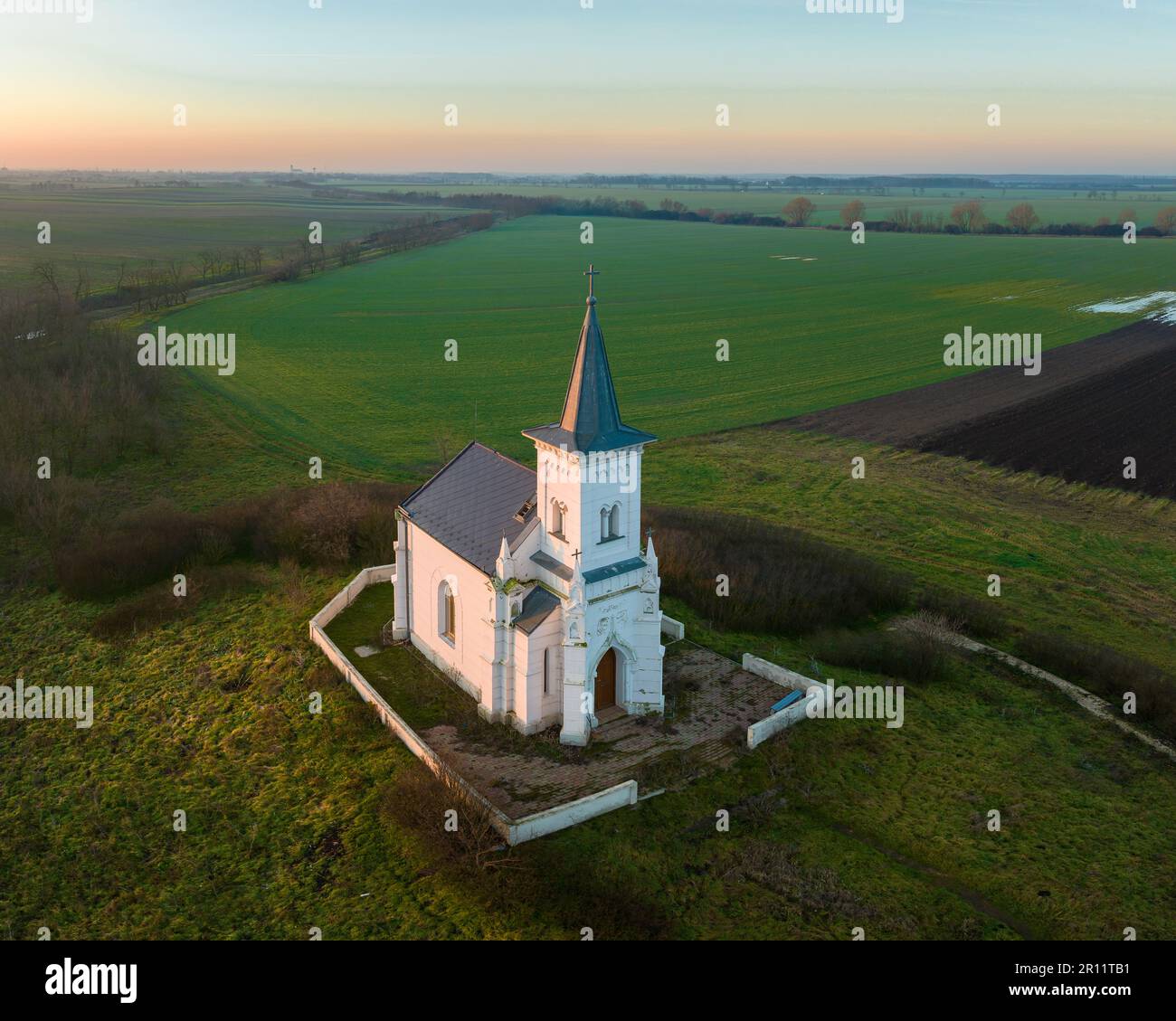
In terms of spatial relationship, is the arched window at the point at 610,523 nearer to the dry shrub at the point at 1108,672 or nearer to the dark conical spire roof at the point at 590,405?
the dark conical spire roof at the point at 590,405

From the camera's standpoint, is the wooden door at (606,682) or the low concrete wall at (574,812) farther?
the wooden door at (606,682)

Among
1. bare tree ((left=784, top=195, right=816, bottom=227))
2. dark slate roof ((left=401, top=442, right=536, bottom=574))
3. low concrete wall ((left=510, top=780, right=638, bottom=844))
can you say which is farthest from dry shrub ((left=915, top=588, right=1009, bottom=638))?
bare tree ((left=784, top=195, right=816, bottom=227))

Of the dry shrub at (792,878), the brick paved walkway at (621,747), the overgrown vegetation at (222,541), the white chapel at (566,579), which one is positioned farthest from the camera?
the overgrown vegetation at (222,541)

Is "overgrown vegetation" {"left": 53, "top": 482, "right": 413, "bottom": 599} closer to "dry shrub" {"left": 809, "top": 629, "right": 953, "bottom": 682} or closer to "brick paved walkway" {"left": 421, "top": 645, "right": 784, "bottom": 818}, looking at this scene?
"brick paved walkway" {"left": 421, "top": 645, "right": 784, "bottom": 818}

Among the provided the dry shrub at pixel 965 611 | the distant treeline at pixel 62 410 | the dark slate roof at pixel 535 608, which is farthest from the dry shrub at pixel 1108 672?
the distant treeline at pixel 62 410

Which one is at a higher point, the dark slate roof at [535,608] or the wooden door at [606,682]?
the dark slate roof at [535,608]

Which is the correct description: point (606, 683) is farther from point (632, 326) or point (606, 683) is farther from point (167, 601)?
point (632, 326)
